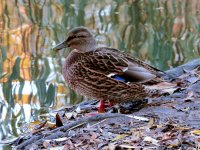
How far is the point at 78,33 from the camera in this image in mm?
7141

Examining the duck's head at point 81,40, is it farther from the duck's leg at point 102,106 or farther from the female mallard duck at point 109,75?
the duck's leg at point 102,106

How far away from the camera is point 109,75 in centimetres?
651

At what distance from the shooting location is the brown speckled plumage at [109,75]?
6.49m

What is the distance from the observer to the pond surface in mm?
8445

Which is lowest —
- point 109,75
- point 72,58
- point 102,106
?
point 102,106

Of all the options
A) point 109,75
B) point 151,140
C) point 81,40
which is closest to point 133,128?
point 151,140

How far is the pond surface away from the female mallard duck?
3.52 ft

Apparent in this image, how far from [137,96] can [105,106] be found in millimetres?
448

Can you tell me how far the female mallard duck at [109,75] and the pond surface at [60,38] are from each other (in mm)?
1072

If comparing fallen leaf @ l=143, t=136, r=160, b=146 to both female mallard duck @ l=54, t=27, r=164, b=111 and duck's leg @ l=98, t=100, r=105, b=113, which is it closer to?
female mallard duck @ l=54, t=27, r=164, b=111

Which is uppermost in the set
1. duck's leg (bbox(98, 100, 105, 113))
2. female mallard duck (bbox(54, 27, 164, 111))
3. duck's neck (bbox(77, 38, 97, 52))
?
duck's neck (bbox(77, 38, 97, 52))

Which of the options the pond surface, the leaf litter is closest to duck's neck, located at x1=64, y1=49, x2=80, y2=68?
the leaf litter

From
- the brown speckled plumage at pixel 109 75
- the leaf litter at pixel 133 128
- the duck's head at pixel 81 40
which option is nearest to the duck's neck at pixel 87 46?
the duck's head at pixel 81 40

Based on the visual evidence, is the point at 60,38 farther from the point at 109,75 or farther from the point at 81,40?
the point at 109,75
